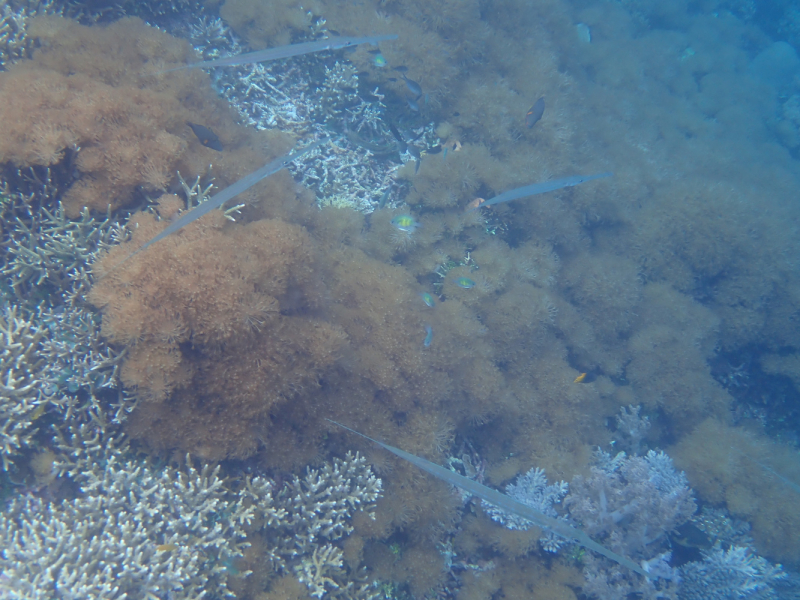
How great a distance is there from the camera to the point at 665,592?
539 cm

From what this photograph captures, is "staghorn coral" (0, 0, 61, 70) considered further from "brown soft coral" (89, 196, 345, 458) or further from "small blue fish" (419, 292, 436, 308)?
"small blue fish" (419, 292, 436, 308)

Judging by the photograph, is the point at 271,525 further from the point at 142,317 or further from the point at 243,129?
the point at 243,129

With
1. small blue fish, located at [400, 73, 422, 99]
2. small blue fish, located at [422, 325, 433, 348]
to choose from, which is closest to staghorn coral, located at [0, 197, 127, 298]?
small blue fish, located at [422, 325, 433, 348]

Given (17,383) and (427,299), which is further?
(427,299)

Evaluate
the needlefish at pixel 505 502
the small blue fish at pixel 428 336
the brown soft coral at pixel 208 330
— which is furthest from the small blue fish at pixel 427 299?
the needlefish at pixel 505 502

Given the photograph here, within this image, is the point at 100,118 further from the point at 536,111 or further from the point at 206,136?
the point at 536,111

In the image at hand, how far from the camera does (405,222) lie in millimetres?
6406

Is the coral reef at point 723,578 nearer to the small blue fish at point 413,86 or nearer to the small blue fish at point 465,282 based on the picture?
the small blue fish at point 465,282

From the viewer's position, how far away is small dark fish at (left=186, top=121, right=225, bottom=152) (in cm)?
431

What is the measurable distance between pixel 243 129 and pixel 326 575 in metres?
6.14

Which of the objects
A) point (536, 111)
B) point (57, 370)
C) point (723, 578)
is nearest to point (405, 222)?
point (536, 111)

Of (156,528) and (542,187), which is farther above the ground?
(542,187)

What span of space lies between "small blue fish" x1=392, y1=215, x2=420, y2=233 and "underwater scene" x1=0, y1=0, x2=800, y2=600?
4cm

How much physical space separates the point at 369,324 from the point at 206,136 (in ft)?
9.77
